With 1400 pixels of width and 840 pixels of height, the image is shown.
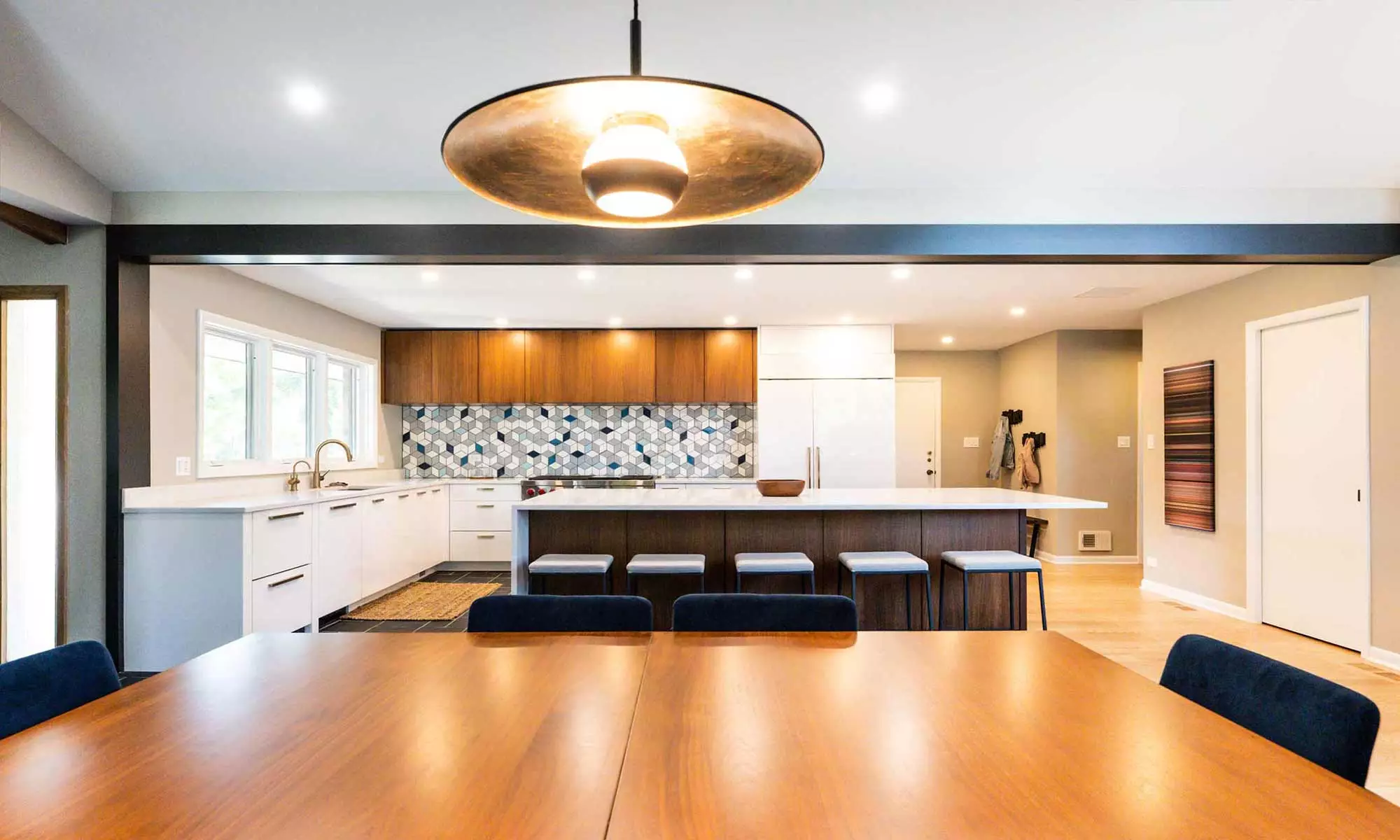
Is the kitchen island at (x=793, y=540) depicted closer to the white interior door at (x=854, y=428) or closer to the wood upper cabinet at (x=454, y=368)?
the white interior door at (x=854, y=428)

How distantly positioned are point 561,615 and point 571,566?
1607 millimetres

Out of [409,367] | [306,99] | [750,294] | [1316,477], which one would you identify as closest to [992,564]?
[1316,477]

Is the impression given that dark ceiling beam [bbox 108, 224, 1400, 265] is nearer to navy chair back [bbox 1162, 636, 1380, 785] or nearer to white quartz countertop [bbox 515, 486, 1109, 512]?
white quartz countertop [bbox 515, 486, 1109, 512]

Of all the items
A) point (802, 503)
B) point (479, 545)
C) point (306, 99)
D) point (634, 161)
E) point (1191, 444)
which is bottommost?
point (479, 545)

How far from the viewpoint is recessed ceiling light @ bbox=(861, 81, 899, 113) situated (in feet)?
8.52

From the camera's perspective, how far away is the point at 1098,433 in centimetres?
686

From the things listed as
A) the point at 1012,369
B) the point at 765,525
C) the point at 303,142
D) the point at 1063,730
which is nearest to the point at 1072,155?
the point at 765,525

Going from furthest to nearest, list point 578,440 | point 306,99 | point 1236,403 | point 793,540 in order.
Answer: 1. point 578,440
2. point 1236,403
3. point 793,540
4. point 306,99

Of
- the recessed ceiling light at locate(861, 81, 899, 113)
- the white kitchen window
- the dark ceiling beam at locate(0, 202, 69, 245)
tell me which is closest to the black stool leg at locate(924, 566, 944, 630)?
the recessed ceiling light at locate(861, 81, 899, 113)

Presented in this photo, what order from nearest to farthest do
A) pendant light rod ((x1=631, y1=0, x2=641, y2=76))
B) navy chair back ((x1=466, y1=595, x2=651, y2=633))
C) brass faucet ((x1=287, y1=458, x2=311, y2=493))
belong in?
pendant light rod ((x1=631, y1=0, x2=641, y2=76))
navy chair back ((x1=466, y1=595, x2=651, y2=633))
brass faucet ((x1=287, y1=458, x2=311, y2=493))

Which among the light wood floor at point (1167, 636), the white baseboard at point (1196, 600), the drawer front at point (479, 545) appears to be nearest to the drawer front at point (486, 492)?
the drawer front at point (479, 545)

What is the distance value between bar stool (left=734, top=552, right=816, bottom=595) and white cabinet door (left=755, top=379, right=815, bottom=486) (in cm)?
294

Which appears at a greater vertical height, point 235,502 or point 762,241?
point 762,241

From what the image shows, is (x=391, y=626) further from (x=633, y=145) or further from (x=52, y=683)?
(x=633, y=145)
